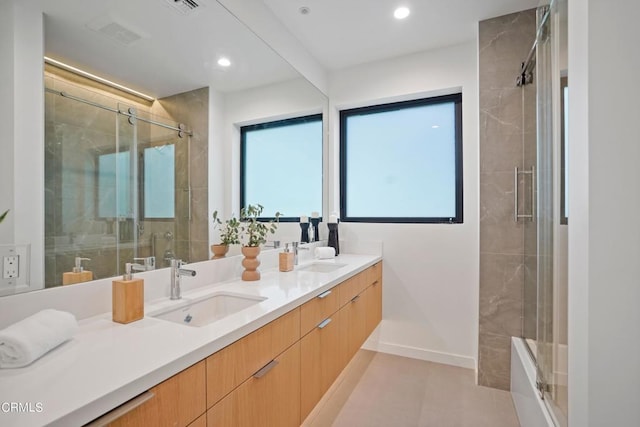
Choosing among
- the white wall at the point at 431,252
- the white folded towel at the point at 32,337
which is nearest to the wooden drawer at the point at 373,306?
the white wall at the point at 431,252

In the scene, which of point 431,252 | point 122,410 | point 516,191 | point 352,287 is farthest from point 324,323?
point 516,191

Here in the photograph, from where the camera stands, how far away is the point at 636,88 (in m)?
0.86

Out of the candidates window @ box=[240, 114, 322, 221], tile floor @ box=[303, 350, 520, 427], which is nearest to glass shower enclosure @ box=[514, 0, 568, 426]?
tile floor @ box=[303, 350, 520, 427]

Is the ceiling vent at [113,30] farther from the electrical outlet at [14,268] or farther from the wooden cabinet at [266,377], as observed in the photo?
the wooden cabinet at [266,377]

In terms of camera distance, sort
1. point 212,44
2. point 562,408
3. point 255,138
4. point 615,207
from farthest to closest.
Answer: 1. point 255,138
2. point 212,44
3. point 562,408
4. point 615,207

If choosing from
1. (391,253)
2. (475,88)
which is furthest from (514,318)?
(475,88)

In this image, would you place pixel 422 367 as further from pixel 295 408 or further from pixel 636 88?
pixel 636 88

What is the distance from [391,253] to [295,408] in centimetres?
163

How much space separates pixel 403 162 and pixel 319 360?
1.87 metres

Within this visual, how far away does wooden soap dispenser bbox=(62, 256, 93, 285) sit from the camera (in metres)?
1.04

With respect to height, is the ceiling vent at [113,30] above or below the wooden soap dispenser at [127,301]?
above

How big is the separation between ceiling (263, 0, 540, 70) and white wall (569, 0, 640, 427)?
4.72ft

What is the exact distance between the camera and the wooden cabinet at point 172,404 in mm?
672

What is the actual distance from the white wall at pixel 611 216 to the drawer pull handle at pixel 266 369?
97 centimetres
